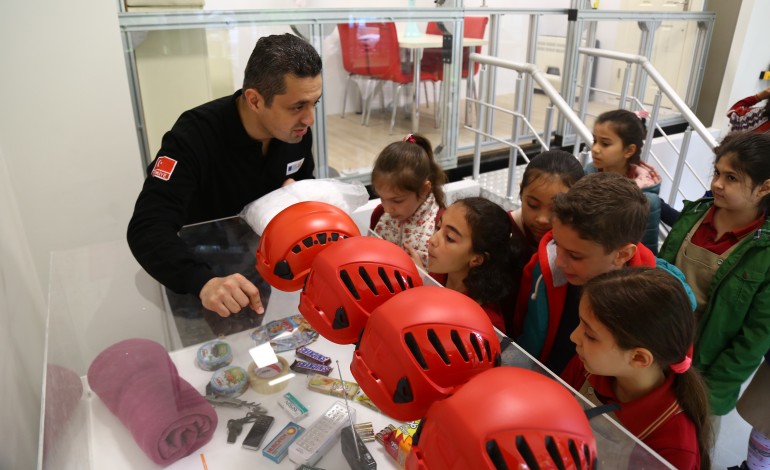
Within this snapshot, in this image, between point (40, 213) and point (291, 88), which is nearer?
point (291, 88)

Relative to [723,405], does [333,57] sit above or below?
above

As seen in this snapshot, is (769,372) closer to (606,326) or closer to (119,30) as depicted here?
(606,326)

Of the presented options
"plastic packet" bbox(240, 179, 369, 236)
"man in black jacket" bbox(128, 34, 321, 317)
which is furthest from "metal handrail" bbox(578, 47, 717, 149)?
"man in black jacket" bbox(128, 34, 321, 317)

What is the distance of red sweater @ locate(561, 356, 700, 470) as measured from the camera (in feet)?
3.10

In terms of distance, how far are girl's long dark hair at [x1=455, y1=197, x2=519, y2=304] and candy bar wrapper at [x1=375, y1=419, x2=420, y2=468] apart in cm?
37

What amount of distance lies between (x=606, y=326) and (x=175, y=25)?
2.11 meters

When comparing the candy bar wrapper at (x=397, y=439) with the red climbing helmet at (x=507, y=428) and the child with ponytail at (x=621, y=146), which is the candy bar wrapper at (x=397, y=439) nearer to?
the red climbing helmet at (x=507, y=428)

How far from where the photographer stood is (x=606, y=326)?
95cm

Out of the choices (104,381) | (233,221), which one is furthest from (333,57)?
(104,381)

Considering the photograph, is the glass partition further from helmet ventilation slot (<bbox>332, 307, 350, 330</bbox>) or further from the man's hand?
helmet ventilation slot (<bbox>332, 307, 350, 330</bbox>)

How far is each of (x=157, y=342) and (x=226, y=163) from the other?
59cm

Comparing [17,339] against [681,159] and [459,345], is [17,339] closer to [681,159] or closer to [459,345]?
[459,345]

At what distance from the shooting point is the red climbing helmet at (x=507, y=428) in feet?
2.07

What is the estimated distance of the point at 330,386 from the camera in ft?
4.28
